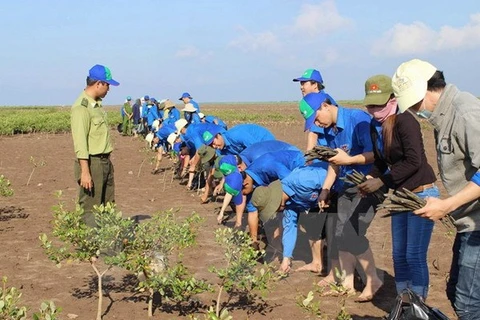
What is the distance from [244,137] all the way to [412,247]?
369 cm

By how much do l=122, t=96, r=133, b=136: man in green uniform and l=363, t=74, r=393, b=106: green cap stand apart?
19153 mm

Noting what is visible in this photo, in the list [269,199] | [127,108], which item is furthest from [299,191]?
[127,108]

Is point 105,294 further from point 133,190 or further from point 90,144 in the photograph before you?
point 133,190

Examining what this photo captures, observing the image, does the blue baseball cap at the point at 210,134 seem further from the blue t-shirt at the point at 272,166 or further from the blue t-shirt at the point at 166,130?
the blue t-shirt at the point at 166,130

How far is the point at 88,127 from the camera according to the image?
5.10m

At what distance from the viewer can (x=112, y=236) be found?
4035 mm

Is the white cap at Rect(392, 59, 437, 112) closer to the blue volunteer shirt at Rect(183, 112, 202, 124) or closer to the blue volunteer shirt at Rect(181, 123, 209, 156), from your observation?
the blue volunteer shirt at Rect(181, 123, 209, 156)

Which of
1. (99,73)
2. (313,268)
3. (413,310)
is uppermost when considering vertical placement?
(99,73)

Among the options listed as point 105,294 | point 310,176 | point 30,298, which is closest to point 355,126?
point 310,176

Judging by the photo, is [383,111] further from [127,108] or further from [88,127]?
[127,108]

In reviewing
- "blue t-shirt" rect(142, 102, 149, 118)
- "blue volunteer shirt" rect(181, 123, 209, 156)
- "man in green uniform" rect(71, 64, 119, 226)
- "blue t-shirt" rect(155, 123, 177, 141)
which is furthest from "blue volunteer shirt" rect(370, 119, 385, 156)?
"blue t-shirt" rect(142, 102, 149, 118)

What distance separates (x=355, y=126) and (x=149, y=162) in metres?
10.9

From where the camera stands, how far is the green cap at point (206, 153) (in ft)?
28.7

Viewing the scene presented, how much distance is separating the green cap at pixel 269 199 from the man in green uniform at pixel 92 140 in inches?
58.7
